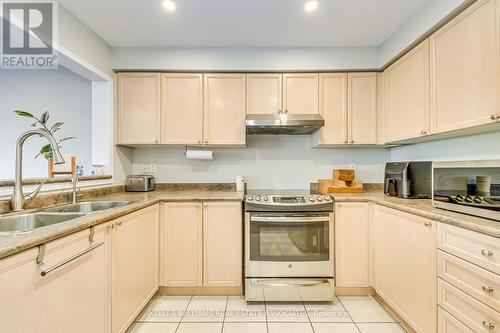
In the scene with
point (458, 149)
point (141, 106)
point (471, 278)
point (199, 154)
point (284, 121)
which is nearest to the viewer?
point (471, 278)

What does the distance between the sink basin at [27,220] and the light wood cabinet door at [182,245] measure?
0.83m

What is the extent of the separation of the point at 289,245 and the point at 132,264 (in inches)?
49.5

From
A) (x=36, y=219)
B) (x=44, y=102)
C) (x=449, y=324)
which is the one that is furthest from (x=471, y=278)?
(x=44, y=102)

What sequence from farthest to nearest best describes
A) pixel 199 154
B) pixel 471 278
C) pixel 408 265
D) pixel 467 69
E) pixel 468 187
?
pixel 199 154, pixel 408 265, pixel 467 69, pixel 468 187, pixel 471 278

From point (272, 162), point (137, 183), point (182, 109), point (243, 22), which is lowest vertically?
A: point (137, 183)

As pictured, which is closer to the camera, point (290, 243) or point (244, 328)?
point (244, 328)

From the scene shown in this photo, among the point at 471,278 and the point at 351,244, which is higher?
the point at 471,278

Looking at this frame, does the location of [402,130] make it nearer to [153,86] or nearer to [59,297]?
[153,86]

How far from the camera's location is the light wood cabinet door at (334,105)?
254cm

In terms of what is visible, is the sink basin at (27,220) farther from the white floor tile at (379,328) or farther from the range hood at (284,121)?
the white floor tile at (379,328)

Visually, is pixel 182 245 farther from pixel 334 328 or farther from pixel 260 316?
→ pixel 334 328

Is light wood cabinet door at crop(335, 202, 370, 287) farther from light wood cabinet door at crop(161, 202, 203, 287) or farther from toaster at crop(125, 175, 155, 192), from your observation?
toaster at crop(125, 175, 155, 192)

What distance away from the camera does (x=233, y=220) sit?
219 centimetres

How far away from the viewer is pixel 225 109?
8.35ft
